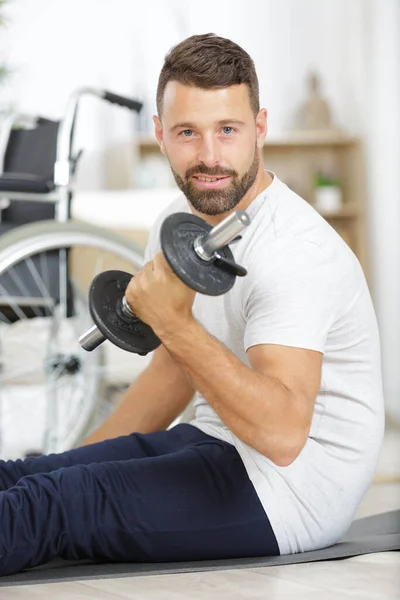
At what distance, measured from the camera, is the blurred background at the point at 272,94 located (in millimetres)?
4520

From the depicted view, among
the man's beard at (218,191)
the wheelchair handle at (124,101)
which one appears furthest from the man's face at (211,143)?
the wheelchair handle at (124,101)

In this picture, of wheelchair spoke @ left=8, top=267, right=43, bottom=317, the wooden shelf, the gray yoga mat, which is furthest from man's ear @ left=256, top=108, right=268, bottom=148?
the wooden shelf

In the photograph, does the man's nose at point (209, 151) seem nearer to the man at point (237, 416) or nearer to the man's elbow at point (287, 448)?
the man at point (237, 416)

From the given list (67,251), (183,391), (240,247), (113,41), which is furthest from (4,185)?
(113,41)

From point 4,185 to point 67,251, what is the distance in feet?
0.71

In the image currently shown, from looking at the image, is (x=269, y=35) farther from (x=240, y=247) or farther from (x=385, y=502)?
(x=240, y=247)

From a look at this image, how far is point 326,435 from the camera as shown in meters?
1.59

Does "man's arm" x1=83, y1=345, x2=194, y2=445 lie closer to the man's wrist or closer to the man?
the man

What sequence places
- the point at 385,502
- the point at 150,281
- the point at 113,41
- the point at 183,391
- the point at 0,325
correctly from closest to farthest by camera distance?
the point at 150,281
the point at 183,391
the point at 385,502
the point at 0,325
the point at 113,41

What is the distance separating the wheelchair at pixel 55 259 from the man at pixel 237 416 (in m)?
0.85

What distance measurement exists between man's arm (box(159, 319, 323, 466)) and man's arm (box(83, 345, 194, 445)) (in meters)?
0.48

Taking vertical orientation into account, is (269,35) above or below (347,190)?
above

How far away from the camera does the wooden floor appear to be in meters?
1.38

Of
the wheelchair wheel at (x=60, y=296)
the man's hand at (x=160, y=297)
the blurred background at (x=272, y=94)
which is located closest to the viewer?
the man's hand at (x=160, y=297)
